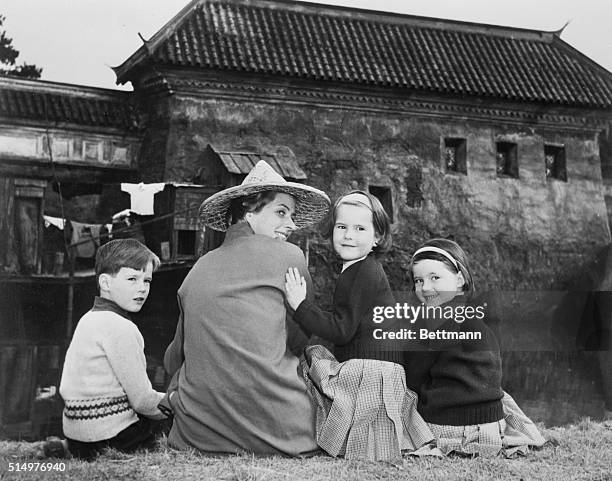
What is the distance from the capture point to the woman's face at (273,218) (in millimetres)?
3191

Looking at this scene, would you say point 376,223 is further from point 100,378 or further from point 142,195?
point 142,195

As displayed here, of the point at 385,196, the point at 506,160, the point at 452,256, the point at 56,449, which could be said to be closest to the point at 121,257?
the point at 56,449

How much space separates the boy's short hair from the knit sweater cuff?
1.32 m

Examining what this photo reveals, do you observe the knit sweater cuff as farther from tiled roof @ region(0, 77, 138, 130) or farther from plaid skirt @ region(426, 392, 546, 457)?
tiled roof @ region(0, 77, 138, 130)

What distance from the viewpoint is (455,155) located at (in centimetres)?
1220

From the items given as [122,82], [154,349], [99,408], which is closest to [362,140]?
[122,82]

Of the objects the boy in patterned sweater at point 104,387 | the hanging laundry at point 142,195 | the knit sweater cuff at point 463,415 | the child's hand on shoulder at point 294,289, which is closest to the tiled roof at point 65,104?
the hanging laundry at point 142,195

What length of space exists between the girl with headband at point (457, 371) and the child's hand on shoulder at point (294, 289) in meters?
0.52

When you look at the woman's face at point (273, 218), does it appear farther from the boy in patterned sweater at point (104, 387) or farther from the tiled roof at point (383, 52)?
the tiled roof at point (383, 52)

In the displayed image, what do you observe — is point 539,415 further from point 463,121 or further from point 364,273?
point 463,121

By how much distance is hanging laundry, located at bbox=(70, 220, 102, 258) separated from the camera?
8.36 metres

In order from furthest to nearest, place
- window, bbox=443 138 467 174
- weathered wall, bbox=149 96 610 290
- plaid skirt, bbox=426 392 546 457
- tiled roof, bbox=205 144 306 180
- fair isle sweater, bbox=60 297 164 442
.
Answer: window, bbox=443 138 467 174
weathered wall, bbox=149 96 610 290
tiled roof, bbox=205 144 306 180
plaid skirt, bbox=426 392 546 457
fair isle sweater, bbox=60 297 164 442

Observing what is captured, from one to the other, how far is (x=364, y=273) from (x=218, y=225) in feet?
2.70

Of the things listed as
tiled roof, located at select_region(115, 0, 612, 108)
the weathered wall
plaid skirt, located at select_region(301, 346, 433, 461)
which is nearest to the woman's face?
plaid skirt, located at select_region(301, 346, 433, 461)
